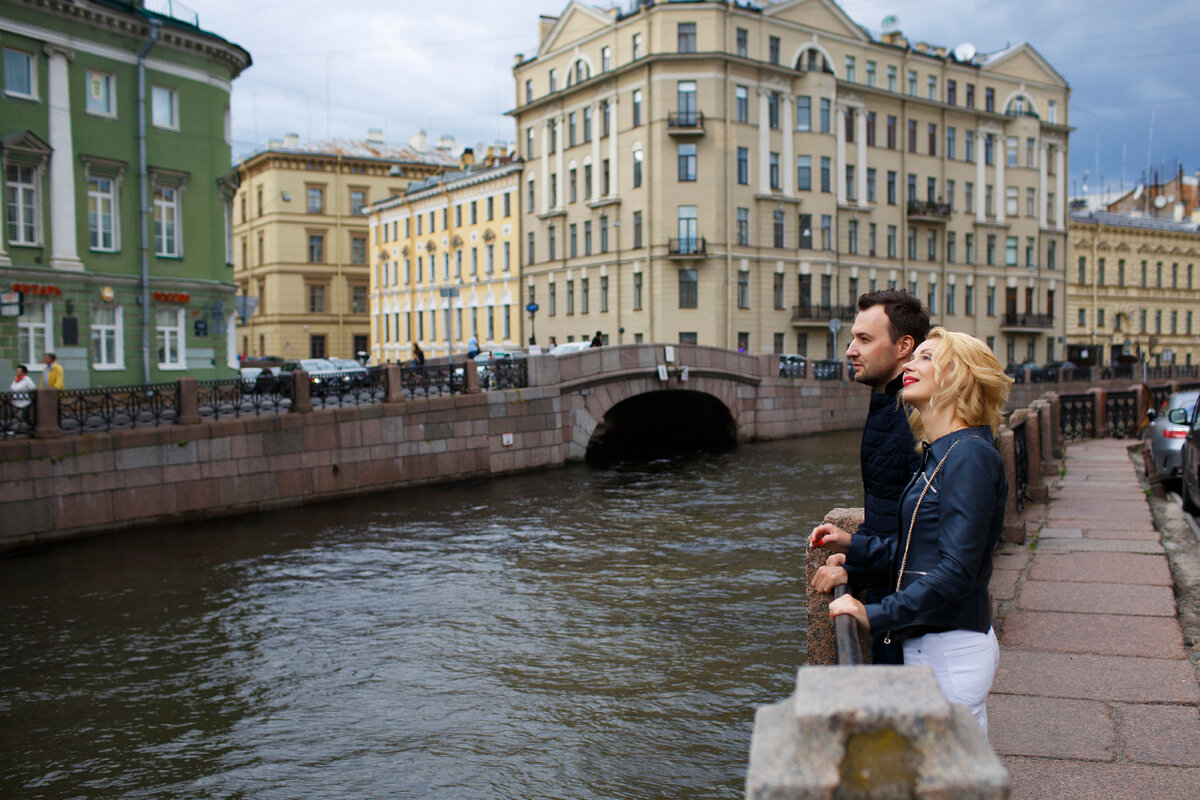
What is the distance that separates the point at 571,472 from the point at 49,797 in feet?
52.0

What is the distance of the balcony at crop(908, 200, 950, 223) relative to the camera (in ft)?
160

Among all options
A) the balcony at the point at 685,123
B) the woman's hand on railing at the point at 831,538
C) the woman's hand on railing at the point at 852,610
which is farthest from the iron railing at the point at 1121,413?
the woman's hand on railing at the point at 852,610

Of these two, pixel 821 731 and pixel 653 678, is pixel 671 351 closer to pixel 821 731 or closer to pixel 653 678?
pixel 653 678

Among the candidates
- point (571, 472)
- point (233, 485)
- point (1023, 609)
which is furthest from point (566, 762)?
point (571, 472)

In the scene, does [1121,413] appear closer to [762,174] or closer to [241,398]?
[241,398]

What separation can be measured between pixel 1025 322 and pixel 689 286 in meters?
21.1

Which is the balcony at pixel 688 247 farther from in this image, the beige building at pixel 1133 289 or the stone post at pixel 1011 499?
the stone post at pixel 1011 499

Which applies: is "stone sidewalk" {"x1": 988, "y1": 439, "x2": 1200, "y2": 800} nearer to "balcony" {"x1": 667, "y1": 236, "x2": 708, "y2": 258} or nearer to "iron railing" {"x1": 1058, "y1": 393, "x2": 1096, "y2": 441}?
"iron railing" {"x1": 1058, "y1": 393, "x2": 1096, "y2": 441}

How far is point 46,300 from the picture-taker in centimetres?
2228

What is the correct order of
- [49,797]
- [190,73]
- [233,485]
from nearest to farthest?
[49,797], [233,485], [190,73]

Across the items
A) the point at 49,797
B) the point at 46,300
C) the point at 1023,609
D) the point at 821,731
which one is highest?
the point at 46,300

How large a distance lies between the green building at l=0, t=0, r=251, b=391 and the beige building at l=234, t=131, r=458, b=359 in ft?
116

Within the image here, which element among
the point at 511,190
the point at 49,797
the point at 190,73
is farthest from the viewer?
the point at 511,190

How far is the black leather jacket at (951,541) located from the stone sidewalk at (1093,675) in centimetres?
164
